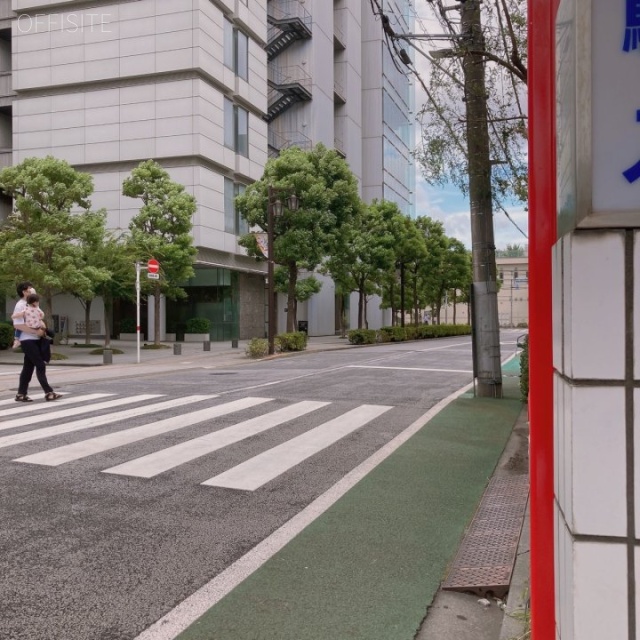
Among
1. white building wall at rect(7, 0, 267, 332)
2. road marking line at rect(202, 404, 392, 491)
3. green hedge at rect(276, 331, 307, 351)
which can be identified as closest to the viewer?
road marking line at rect(202, 404, 392, 491)

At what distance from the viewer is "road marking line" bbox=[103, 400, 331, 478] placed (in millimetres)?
5777

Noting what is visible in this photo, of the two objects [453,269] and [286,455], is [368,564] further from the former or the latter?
[453,269]

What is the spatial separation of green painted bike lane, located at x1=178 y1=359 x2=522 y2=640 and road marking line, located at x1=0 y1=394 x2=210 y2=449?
4.03 metres

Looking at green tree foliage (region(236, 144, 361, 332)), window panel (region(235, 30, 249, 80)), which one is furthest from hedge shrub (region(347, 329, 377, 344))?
window panel (region(235, 30, 249, 80))

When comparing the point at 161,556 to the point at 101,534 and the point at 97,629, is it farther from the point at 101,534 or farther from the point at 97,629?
the point at 97,629

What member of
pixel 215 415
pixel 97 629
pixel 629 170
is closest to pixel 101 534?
pixel 97 629

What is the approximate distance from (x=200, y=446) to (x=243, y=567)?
327 cm

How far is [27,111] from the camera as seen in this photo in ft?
114

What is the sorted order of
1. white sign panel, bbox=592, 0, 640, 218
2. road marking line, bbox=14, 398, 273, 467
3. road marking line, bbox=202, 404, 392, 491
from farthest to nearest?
road marking line, bbox=14, 398, 273, 467 < road marking line, bbox=202, 404, 392, 491 < white sign panel, bbox=592, 0, 640, 218

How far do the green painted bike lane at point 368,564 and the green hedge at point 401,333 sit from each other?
28621 millimetres

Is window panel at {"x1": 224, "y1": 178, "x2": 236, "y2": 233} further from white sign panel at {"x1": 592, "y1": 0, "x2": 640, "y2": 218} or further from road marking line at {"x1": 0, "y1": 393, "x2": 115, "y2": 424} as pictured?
white sign panel at {"x1": 592, "y1": 0, "x2": 640, "y2": 218}

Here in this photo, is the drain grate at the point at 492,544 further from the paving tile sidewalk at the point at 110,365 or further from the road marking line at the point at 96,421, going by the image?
the paving tile sidewalk at the point at 110,365

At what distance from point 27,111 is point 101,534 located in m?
36.7

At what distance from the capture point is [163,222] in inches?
1115
